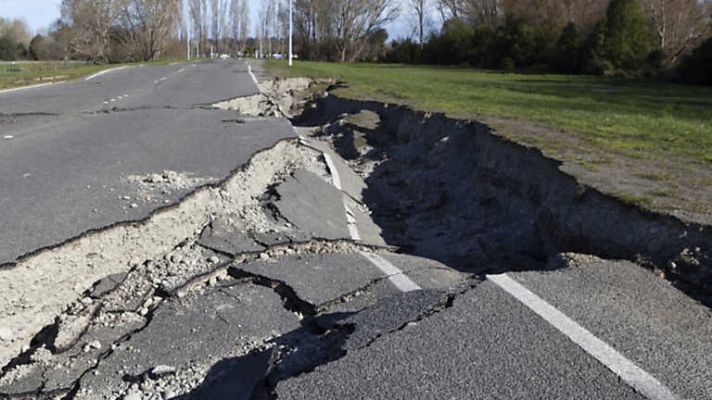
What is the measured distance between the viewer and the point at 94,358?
3.78 meters

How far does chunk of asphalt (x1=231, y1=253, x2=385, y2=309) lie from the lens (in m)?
4.57

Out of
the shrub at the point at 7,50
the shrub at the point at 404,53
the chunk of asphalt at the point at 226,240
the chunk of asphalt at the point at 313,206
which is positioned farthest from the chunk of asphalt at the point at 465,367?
the shrub at the point at 7,50

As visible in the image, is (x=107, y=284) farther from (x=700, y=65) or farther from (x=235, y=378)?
(x=700, y=65)

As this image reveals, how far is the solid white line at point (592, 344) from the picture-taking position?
2971mm

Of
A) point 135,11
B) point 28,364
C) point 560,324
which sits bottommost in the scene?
point 28,364

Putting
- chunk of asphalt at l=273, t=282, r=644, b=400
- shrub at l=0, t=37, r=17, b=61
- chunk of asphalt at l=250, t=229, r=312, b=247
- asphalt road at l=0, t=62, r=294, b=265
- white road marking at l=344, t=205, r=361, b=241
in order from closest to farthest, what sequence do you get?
chunk of asphalt at l=273, t=282, r=644, b=400
asphalt road at l=0, t=62, r=294, b=265
chunk of asphalt at l=250, t=229, r=312, b=247
white road marking at l=344, t=205, r=361, b=241
shrub at l=0, t=37, r=17, b=61

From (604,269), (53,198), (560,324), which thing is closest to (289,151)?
(53,198)

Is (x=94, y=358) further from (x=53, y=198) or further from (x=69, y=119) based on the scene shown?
(x=69, y=119)

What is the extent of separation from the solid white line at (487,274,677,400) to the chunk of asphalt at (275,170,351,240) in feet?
7.17

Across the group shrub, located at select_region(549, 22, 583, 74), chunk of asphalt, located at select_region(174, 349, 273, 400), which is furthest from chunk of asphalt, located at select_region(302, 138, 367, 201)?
shrub, located at select_region(549, 22, 583, 74)

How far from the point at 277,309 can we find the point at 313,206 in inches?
103

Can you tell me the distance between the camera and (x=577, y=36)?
32312mm

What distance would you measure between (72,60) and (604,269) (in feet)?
232

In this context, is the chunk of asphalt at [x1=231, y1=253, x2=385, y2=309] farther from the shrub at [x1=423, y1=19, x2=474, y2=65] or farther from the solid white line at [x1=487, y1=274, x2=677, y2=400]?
the shrub at [x1=423, y1=19, x2=474, y2=65]
